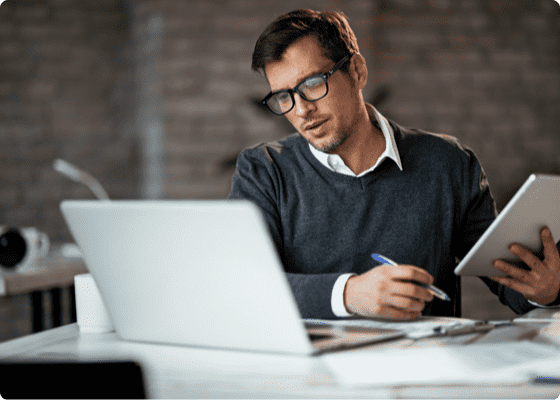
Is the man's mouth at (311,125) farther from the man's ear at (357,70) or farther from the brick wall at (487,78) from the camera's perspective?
the brick wall at (487,78)

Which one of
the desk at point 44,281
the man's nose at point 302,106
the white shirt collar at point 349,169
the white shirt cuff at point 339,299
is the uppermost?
the man's nose at point 302,106

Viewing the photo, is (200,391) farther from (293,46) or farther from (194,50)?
(194,50)

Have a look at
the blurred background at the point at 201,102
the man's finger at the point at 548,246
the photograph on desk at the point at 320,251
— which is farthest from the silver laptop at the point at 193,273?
the blurred background at the point at 201,102

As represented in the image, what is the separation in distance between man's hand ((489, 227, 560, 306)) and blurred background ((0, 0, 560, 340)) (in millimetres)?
2956

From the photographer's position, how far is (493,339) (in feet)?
2.49

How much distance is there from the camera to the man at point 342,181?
50.1 inches

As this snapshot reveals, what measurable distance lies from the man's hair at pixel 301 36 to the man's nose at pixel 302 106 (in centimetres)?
11

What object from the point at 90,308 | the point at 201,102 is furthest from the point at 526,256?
the point at 201,102

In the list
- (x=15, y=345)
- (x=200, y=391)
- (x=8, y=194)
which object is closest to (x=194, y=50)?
(x=8, y=194)

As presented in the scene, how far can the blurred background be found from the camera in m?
3.86

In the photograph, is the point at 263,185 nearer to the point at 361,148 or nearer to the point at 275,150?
the point at 275,150

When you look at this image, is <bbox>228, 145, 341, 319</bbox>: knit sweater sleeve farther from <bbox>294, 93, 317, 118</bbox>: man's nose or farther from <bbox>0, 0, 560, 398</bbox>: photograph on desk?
<bbox>294, 93, 317, 118</bbox>: man's nose

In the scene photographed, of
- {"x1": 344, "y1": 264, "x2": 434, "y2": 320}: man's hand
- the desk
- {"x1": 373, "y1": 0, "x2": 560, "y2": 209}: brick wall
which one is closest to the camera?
{"x1": 344, "y1": 264, "x2": 434, "y2": 320}: man's hand

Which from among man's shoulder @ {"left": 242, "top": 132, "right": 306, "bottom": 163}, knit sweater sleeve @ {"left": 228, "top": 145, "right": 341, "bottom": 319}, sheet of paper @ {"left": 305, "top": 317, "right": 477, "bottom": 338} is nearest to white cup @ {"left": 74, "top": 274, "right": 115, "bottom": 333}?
sheet of paper @ {"left": 305, "top": 317, "right": 477, "bottom": 338}
